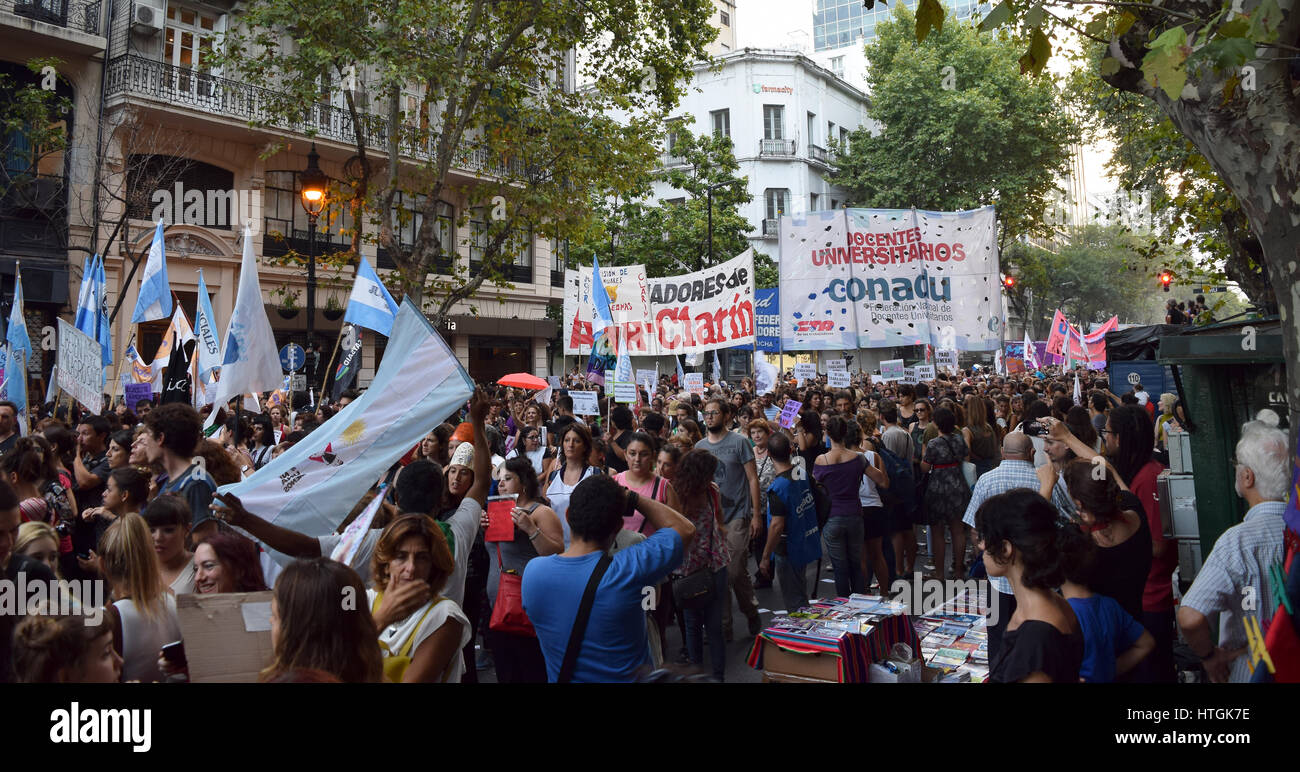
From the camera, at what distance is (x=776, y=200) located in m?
42.7

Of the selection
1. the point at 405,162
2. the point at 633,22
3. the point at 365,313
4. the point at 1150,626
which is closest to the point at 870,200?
the point at 405,162

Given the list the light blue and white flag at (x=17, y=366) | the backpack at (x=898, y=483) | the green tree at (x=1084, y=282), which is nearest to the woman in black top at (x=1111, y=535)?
the backpack at (x=898, y=483)

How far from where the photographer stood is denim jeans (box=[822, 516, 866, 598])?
714cm

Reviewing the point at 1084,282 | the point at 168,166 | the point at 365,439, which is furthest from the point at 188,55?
the point at 1084,282

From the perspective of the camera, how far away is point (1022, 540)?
117 inches

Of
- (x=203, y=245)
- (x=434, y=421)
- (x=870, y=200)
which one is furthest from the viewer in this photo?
(x=870, y=200)

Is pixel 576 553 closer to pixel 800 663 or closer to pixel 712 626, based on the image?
pixel 800 663

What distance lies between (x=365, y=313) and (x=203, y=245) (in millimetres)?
16346

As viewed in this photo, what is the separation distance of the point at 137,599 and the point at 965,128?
38.1 m

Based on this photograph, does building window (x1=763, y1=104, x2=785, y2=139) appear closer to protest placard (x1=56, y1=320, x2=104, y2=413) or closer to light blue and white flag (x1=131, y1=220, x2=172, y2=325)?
light blue and white flag (x1=131, y1=220, x2=172, y2=325)

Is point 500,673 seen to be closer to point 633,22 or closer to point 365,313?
point 365,313

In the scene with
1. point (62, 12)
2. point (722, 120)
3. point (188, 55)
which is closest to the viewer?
point (62, 12)

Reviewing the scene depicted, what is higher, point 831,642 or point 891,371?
point 891,371

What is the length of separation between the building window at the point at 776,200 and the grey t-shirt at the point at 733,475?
36.8 meters
